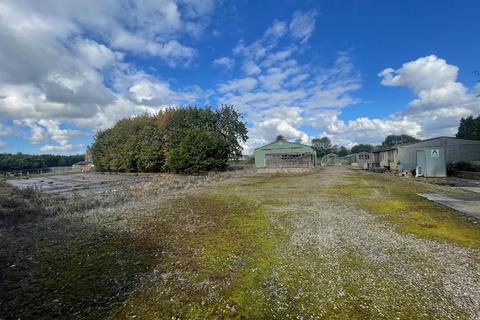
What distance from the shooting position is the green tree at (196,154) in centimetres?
2723

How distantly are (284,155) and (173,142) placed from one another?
1677 centimetres

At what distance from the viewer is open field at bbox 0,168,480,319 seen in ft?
9.86

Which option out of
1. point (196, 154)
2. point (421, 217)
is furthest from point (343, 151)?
point (421, 217)

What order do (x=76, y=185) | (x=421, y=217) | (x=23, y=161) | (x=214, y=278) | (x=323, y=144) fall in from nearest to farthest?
(x=214, y=278)
(x=421, y=217)
(x=76, y=185)
(x=23, y=161)
(x=323, y=144)

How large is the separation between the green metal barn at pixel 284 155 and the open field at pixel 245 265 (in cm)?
2399

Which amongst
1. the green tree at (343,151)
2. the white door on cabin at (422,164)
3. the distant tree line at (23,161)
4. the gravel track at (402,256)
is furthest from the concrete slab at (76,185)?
the green tree at (343,151)

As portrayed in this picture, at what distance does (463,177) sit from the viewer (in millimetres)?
17359

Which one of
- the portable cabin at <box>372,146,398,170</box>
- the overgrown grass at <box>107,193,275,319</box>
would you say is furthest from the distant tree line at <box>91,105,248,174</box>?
the overgrown grass at <box>107,193,275,319</box>

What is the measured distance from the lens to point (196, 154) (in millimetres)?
27266

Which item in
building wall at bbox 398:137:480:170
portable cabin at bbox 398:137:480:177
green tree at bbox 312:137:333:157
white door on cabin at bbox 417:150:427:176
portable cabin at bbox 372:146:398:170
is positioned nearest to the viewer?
white door on cabin at bbox 417:150:427:176

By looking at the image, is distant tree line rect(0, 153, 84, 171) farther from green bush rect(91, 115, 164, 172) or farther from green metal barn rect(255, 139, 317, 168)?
green metal barn rect(255, 139, 317, 168)

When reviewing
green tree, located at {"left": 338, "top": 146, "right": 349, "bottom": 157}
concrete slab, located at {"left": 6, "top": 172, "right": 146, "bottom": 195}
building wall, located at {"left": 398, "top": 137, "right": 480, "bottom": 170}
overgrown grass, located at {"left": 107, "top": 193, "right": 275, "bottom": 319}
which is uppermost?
green tree, located at {"left": 338, "top": 146, "right": 349, "bottom": 157}

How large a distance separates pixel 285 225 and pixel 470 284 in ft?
12.3

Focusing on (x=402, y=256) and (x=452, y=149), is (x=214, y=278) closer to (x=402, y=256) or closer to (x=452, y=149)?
(x=402, y=256)
